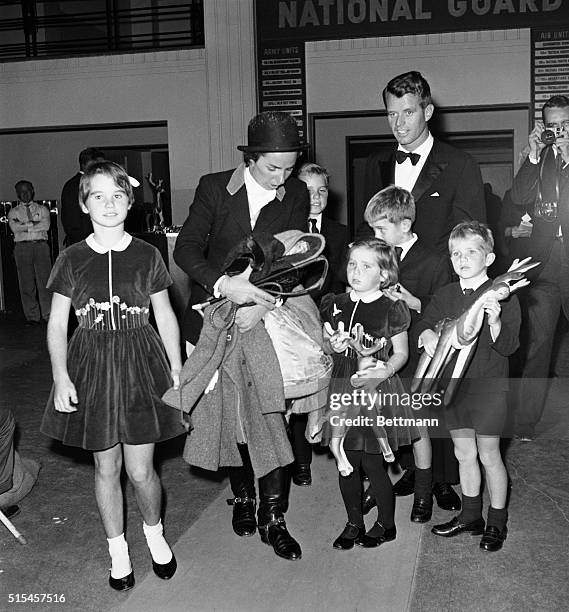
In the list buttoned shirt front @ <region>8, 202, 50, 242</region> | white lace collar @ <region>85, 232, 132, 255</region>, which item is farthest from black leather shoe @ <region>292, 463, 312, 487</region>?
buttoned shirt front @ <region>8, 202, 50, 242</region>

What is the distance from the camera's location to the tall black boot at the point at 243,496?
323cm

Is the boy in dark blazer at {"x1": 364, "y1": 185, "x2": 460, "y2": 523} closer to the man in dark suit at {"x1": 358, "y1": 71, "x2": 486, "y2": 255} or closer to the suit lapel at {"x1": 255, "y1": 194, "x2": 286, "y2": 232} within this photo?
the man in dark suit at {"x1": 358, "y1": 71, "x2": 486, "y2": 255}

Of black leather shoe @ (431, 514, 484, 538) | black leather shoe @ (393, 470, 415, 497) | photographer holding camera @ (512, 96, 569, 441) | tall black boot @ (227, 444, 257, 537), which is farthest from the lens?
photographer holding camera @ (512, 96, 569, 441)

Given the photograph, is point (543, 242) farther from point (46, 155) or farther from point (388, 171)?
point (46, 155)

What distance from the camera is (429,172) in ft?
10.6

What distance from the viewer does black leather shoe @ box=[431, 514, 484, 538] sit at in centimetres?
311

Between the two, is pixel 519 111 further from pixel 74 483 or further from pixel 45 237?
pixel 74 483

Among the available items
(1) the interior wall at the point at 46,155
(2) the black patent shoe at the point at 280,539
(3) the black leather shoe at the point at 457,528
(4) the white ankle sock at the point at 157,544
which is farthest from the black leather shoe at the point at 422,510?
(1) the interior wall at the point at 46,155

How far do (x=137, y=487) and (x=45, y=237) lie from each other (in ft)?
22.6

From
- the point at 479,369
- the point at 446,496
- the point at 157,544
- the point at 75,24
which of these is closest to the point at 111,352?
the point at 157,544

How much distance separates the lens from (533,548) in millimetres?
3025

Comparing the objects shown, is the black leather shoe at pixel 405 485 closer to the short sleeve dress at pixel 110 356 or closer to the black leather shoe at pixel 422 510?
the black leather shoe at pixel 422 510

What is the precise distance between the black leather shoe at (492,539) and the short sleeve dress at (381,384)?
44 centimetres

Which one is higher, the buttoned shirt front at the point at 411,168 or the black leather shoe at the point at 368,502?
the buttoned shirt front at the point at 411,168
